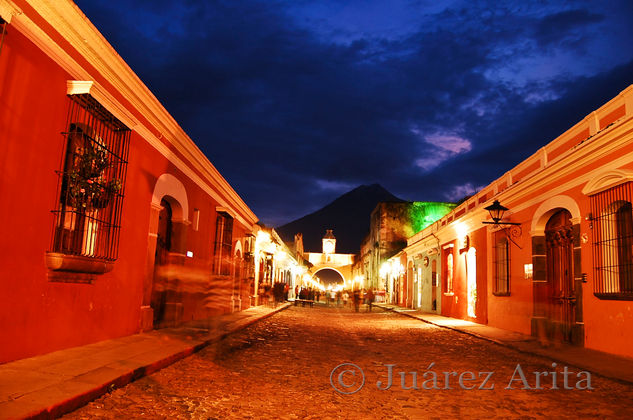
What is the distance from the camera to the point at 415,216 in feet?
134

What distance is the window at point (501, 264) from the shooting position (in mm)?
14609

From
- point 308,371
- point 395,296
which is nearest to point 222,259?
point 308,371

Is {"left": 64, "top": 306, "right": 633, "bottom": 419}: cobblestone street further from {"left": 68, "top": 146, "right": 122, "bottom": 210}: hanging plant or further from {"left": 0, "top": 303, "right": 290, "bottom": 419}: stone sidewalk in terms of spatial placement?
{"left": 68, "top": 146, "right": 122, "bottom": 210}: hanging plant

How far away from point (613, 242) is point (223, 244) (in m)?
11.4

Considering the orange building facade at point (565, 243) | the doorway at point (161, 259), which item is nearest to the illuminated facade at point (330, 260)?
the orange building facade at point (565, 243)

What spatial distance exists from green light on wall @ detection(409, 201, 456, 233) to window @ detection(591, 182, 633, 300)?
29.7m

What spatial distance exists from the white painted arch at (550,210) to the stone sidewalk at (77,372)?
8.02 metres

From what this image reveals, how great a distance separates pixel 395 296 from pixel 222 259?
21750 mm

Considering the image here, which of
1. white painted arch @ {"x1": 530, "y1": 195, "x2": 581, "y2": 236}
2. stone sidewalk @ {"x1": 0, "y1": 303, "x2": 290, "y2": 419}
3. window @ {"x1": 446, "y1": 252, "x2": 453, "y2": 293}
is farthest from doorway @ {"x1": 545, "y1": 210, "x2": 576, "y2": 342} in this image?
window @ {"x1": 446, "y1": 252, "x2": 453, "y2": 293}

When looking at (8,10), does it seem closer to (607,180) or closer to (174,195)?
(174,195)

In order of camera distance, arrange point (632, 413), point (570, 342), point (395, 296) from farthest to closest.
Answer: point (395, 296), point (570, 342), point (632, 413)

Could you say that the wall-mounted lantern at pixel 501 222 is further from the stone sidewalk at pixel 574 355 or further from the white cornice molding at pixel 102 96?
the white cornice molding at pixel 102 96

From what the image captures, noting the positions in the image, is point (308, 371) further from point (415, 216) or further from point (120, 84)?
point (415, 216)

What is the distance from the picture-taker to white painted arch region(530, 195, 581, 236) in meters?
10.4
